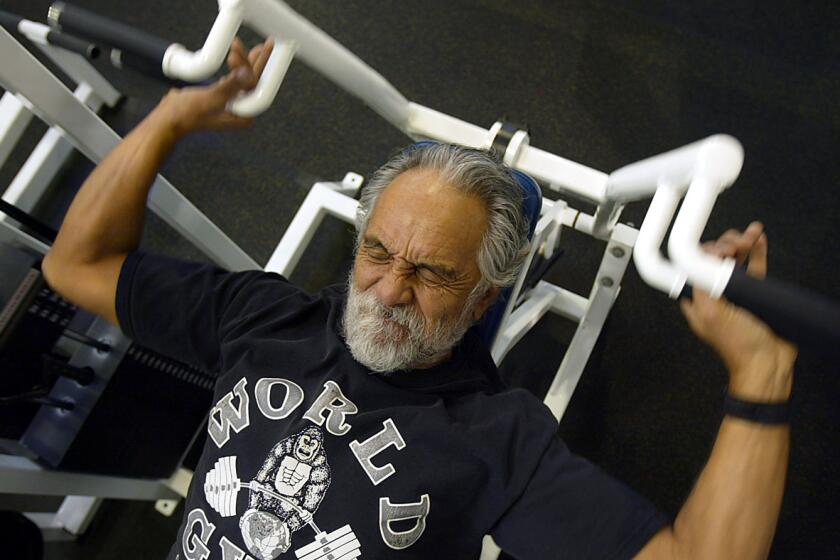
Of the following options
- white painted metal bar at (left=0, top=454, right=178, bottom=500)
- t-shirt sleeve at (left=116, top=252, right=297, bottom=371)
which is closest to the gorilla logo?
t-shirt sleeve at (left=116, top=252, right=297, bottom=371)

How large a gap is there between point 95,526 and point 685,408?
1.74m

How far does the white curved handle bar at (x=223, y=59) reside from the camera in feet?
2.91

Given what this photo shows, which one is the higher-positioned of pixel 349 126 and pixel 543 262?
pixel 349 126

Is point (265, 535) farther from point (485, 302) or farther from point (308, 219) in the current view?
point (308, 219)

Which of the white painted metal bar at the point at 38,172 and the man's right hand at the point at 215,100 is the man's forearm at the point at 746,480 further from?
the white painted metal bar at the point at 38,172

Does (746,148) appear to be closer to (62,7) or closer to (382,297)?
(382,297)

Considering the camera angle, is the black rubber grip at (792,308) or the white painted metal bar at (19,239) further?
the white painted metal bar at (19,239)

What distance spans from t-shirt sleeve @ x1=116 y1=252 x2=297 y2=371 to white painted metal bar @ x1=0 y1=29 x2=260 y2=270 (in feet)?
0.74

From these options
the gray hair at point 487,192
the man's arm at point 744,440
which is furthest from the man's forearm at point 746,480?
the gray hair at point 487,192

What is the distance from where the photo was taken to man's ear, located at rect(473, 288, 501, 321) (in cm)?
117

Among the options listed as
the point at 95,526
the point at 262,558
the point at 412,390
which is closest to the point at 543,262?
the point at 412,390

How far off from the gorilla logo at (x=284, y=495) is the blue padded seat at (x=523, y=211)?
43 centimetres

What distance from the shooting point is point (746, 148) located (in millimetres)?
2029

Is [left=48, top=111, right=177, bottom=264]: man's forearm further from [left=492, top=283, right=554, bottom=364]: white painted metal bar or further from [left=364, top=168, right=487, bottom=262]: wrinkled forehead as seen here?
[left=492, top=283, right=554, bottom=364]: white painted metal bar
